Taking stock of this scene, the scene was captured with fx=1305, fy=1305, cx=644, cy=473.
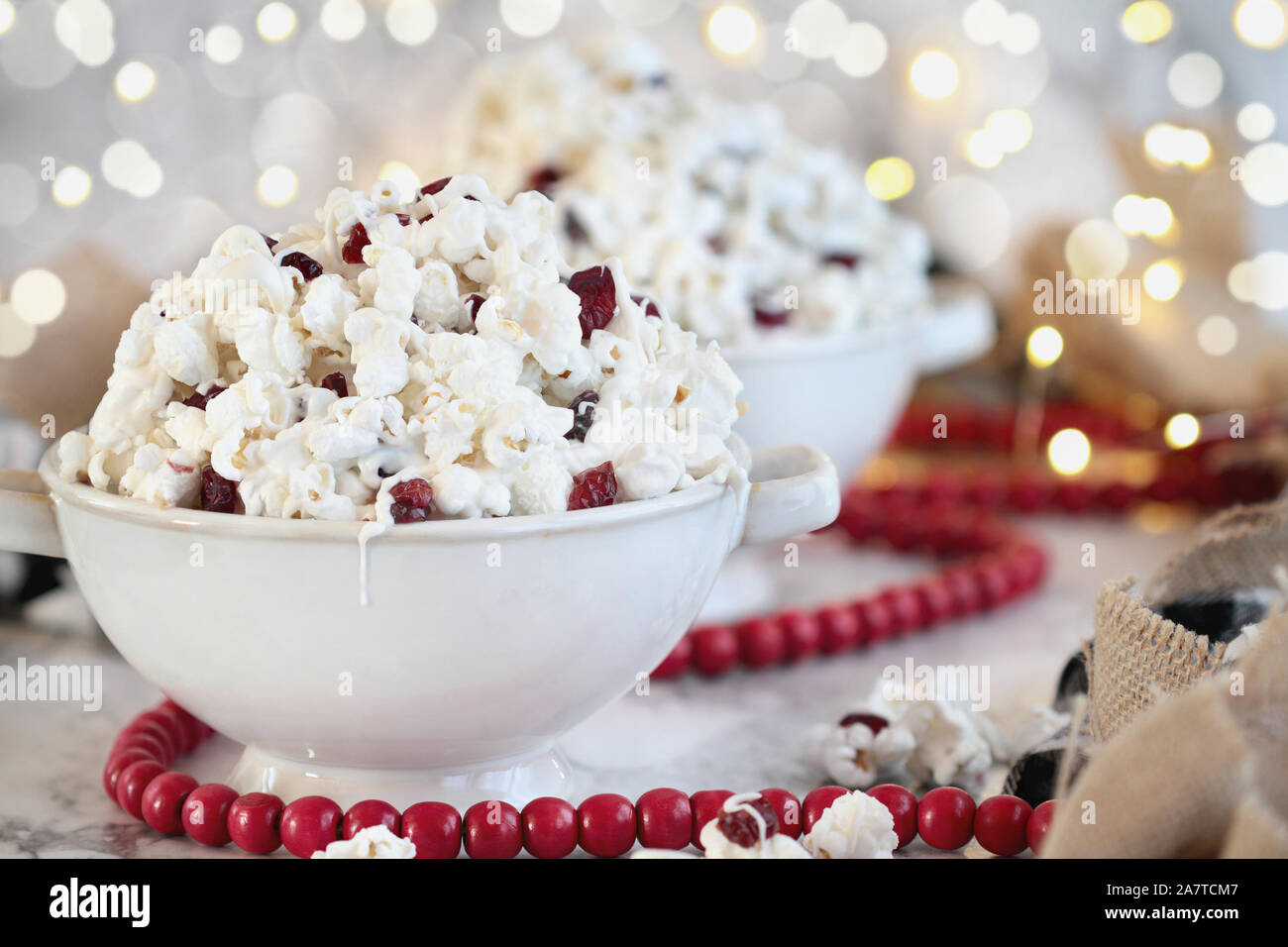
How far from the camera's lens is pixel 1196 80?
1846mm

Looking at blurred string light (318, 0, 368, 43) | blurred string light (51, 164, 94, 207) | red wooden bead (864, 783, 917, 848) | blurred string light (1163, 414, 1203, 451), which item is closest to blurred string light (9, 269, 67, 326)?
blurred string light (51, 164, 94, 207)

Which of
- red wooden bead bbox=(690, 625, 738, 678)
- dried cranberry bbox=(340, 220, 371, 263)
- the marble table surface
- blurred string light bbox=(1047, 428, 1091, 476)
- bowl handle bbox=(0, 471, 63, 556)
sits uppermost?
dried cranberry bbox=(340, 220, 371, 263)

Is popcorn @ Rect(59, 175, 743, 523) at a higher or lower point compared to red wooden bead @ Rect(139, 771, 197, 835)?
higher

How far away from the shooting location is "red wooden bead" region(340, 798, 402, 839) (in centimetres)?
71

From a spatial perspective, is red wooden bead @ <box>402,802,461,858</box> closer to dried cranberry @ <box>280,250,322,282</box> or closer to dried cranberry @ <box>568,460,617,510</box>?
dried cranberry @ <box>568,460,617,510</box>

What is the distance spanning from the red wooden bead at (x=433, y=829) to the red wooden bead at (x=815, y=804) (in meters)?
0.20

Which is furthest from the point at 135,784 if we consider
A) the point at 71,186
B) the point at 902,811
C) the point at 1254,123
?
the point at 1254,123

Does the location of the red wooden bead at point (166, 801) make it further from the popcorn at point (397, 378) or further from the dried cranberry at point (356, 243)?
the dried cranberry at point (356, 243)

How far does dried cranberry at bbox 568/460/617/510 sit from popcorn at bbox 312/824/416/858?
0.19m

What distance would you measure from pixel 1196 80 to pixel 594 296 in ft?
4.65

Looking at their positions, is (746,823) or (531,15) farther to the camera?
(531,15)

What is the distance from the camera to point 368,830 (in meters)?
0.66

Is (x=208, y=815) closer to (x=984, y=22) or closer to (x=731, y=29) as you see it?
(x=731, y=29)
